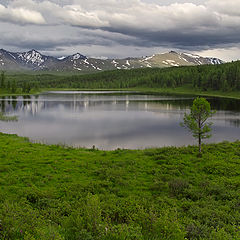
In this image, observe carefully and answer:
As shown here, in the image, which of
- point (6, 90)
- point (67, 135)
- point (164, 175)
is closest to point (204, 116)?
point (164, 175)

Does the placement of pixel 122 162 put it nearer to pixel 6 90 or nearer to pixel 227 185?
pixel 227 185

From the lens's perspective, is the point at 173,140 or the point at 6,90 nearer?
the point at 173,140

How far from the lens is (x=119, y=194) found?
1850cm

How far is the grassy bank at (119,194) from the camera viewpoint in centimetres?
1017

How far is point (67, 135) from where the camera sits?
155 ft

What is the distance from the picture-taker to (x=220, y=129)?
5400cm

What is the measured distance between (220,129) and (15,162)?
144 feet

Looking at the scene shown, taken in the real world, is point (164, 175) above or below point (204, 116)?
below

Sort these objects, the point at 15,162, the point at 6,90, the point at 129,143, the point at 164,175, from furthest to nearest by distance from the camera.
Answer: the point at 6,90 < the point at 129,143 < the point at 15,162 < the point at 164,175

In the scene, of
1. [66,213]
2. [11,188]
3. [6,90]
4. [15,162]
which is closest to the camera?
[66,213]

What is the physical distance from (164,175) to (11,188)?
13472mm

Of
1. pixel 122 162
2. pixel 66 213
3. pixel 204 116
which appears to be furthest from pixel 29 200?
pixel 204 116

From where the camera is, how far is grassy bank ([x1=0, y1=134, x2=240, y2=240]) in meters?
10.2

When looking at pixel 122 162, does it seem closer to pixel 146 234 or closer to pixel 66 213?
pixel 66 213
